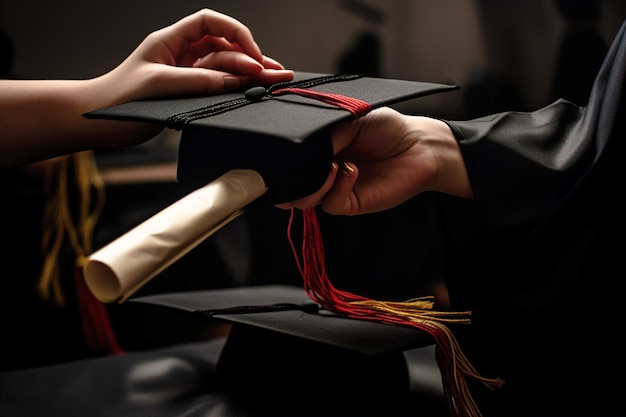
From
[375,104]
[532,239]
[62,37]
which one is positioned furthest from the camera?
[62,37]

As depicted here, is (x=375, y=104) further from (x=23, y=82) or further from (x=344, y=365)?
(x=23, y=82)

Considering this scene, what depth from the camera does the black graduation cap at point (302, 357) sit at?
736mm

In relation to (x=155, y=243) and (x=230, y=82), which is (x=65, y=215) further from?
(x=155, y=243)

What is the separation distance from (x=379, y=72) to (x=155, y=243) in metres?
0.80

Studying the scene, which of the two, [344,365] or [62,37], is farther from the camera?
[62,37]

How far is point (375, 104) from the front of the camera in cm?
66

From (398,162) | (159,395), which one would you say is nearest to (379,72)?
(398,162)

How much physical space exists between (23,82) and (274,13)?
17.4 inches

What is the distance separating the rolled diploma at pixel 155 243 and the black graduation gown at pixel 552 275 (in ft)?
1.03

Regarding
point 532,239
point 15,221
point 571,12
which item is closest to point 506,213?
point 532,239

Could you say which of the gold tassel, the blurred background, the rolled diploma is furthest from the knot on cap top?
the gold tassel

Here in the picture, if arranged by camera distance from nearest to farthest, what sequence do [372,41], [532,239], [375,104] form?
1. [375,104]
2. [532,239]
3. [372,41]

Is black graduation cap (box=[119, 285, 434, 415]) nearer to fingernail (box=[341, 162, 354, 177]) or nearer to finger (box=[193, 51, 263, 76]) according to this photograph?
fingernail (box=[341, 162, 354, 177])

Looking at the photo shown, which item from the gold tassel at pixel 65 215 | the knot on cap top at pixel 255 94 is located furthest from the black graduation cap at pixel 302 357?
the gold tassel at pixel 65 215
